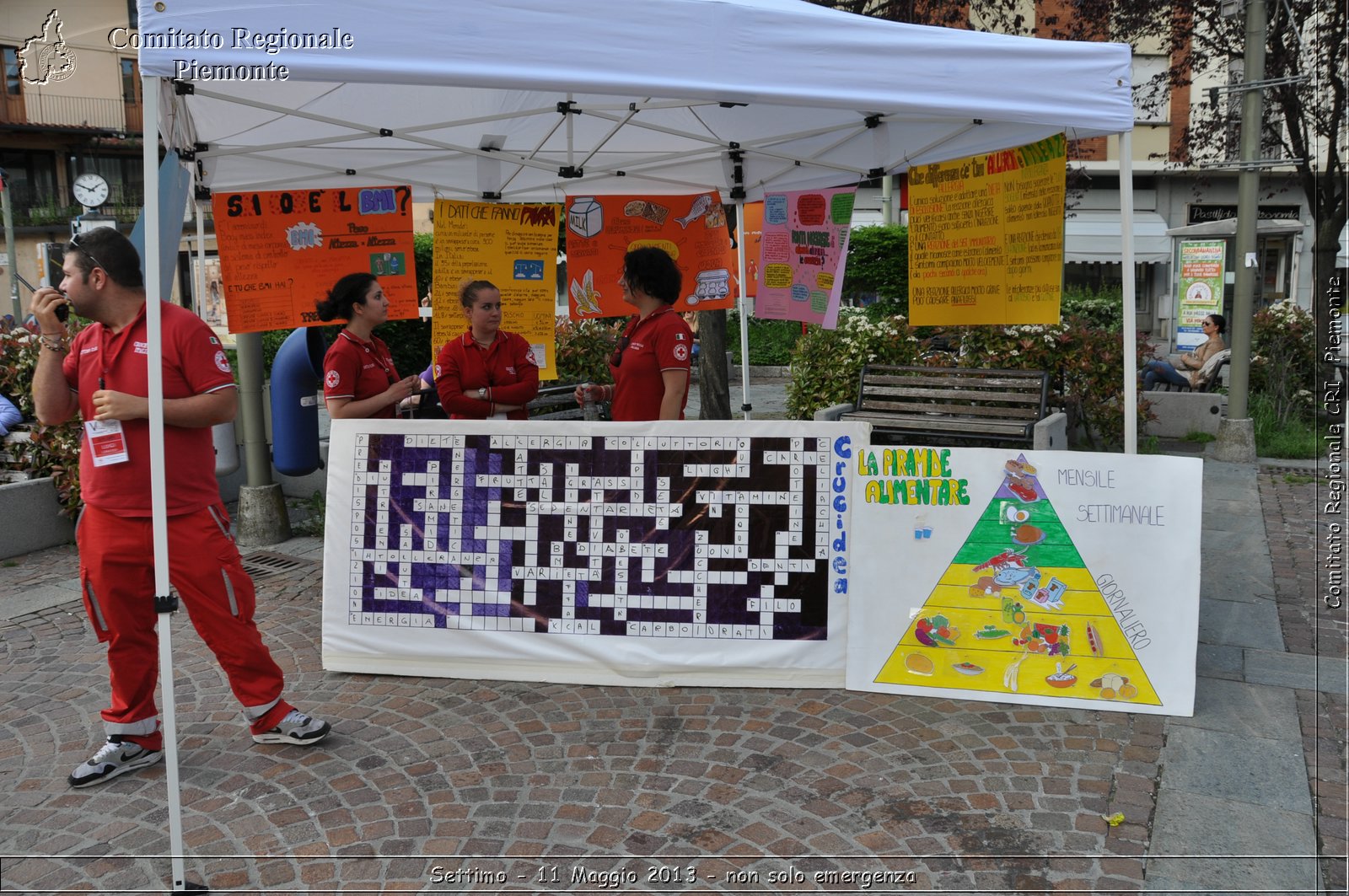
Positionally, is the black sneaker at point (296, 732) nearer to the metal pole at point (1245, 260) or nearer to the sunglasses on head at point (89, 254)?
the sunglasses on head at point (89, 254)

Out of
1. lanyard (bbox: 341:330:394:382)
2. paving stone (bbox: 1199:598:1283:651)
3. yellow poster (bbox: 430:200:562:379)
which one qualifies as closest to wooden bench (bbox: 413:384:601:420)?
yellow poster (bbox: 430:200:562:379)

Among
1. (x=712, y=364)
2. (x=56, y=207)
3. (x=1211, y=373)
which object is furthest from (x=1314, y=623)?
(x=56, y=207)

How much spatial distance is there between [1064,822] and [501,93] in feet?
16.0

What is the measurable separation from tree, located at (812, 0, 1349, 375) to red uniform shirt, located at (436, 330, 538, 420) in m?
6.92

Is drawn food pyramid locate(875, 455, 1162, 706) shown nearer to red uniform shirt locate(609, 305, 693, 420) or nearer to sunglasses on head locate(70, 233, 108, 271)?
red uniform shirt locate(609, 305, 693, 420)

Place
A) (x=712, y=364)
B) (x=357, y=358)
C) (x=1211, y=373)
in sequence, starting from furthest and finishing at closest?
(x=1211, y=373)
(x=712, y=364)
(x=357, y=358)

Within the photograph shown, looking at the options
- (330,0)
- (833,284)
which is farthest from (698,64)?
(833,284)

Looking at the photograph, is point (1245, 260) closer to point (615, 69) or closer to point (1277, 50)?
point (1277, 50)

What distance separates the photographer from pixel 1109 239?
99.0 ft

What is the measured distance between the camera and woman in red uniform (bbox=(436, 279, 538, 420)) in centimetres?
539

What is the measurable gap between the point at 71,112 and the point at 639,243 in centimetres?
4440

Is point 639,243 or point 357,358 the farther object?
point 639,243

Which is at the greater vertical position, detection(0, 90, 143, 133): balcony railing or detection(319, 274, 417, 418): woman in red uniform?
detection(0, 90, 143, 133): balcony railing

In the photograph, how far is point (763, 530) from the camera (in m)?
4.41
